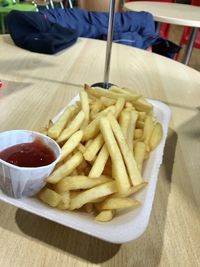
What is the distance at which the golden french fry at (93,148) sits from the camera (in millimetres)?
500

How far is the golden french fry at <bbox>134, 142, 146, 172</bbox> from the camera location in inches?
21.0

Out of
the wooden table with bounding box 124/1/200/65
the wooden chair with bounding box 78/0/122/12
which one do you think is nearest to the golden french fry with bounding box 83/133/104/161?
the wooden table with bounding box 124/1/200/65

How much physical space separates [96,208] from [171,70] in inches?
37.7

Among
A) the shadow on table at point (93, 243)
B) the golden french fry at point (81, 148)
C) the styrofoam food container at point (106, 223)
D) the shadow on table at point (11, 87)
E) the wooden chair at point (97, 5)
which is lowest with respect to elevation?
the wooden chair at point (97, 5)

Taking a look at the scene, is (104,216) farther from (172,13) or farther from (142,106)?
(172,13)

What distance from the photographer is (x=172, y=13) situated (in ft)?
7.27

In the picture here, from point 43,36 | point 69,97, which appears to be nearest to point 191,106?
point 69,97

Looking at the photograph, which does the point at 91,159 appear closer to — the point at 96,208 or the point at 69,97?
the point at 96,208

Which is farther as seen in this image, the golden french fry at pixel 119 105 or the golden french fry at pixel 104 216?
the golden french fry at pixel 119 105

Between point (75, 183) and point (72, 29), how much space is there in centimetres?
124

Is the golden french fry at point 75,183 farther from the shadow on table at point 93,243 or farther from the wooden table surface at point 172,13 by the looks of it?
the wooden table surface at point 172,13

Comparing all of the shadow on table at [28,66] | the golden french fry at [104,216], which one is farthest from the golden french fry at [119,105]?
the shadow on table at [28,66]

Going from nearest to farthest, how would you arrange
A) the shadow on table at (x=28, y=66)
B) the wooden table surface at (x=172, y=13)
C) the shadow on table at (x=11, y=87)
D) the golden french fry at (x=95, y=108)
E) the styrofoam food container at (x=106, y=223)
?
1. the styrofoam food container at (x=106, y=223)
2. the golden french fry at (x=95, y=108)
3. the shadow on table at (x=11, y=87)
4. the shadow on table at (x=28, y=66)
5. the wooden table surface at (x=172, y=13)

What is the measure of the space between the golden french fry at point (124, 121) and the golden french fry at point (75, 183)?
0.42 ft
